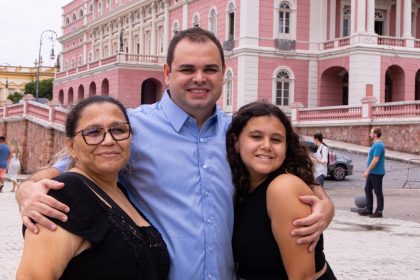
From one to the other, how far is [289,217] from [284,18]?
112ft

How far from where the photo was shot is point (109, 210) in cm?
296

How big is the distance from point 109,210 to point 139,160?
56cm

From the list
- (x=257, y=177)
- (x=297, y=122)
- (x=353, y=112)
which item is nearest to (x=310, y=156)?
(x=257, y=177)

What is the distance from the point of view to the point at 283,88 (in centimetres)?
3697

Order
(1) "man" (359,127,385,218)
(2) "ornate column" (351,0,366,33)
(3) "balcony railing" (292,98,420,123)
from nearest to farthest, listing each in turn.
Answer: (1) "man" (359,127,385,218) → (3) "balcony railing" (292,98,420,123) → (2) "ornate column" (351,0,366,33)

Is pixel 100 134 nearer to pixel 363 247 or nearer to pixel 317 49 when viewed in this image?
pixel 363 247

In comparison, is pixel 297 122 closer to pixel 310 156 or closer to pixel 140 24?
pixel 140 24

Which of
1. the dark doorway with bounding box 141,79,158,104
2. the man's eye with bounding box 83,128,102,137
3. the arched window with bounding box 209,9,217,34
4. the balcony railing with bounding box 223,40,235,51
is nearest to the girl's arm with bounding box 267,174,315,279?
the man's eye with bounding box 83,128,102,137

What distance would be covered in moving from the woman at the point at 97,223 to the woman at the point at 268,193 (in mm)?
414

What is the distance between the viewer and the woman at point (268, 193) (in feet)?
10.5

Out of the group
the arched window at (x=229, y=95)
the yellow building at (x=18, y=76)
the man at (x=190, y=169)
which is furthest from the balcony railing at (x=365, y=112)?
the yellow building at (x=18, y=76)

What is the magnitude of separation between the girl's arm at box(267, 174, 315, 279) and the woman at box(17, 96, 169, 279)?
0.53 m

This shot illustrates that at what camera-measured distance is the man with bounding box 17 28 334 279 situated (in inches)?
133

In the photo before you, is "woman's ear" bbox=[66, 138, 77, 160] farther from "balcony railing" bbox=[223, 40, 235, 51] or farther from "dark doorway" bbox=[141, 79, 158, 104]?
"dark doorway" bbox=[141, 79, 158, 104]
